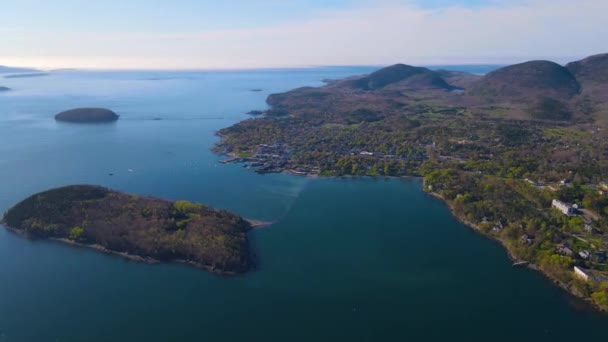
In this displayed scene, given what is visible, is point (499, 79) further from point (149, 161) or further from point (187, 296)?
point (187, 296)

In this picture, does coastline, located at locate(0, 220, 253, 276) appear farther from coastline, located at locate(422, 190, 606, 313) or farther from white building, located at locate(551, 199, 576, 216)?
white building, located at locate(551, 199, 576, 216)

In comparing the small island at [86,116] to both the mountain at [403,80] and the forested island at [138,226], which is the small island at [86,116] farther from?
the mountain at [403,80]

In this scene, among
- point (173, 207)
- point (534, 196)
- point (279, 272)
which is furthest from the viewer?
point (534, 196)

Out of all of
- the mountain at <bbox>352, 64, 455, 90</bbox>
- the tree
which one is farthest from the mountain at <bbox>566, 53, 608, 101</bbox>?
the tree

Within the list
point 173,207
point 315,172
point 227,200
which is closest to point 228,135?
point 315,172

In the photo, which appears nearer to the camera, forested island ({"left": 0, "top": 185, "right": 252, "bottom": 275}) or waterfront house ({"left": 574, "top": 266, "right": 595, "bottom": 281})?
waterfront house ({"left": 574, "top": 266, "right": 595, "bottom": 281})

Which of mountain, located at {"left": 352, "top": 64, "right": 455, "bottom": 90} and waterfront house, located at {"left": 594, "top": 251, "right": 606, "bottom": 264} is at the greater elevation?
mountain, located at {"left": 352, "top": 64, "right": 455, "bottom": 90}
